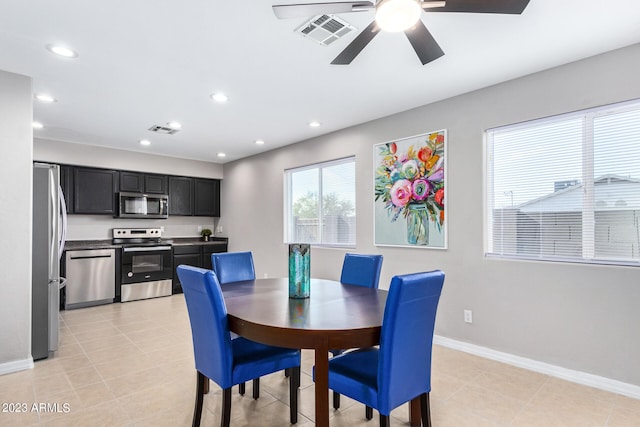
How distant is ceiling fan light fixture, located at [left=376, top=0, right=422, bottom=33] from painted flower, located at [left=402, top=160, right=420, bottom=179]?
2.20 m

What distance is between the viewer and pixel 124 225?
5.97 meters

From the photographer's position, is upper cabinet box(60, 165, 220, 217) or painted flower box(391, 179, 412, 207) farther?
upper cabinet box(60, 165, 220, 217)

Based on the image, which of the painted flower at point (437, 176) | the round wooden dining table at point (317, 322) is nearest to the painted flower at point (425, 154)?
the painted flower at point (437, 176)

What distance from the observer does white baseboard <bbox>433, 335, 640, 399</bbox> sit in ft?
8.14

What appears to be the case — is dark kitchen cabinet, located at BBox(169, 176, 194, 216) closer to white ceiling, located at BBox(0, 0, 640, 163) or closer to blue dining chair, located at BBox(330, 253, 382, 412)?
white ceiling, located at BBox(0, 0, 640, 163)

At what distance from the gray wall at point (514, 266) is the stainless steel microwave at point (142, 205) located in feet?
11.2

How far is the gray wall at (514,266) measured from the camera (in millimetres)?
2529

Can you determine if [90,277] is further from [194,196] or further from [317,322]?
[317,322]

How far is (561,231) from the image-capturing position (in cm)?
282

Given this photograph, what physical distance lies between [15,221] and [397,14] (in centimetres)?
331

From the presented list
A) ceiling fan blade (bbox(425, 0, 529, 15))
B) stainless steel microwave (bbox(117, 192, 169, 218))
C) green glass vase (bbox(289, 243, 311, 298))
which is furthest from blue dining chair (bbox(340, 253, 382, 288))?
stainless steel microwave (bbox(117, 192, 169, 218))

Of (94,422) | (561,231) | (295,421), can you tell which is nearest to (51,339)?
(94,422)

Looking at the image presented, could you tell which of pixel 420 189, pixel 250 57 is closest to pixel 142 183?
pixel 250 57

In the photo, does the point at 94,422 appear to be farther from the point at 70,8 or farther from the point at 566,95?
the point at 566,95
